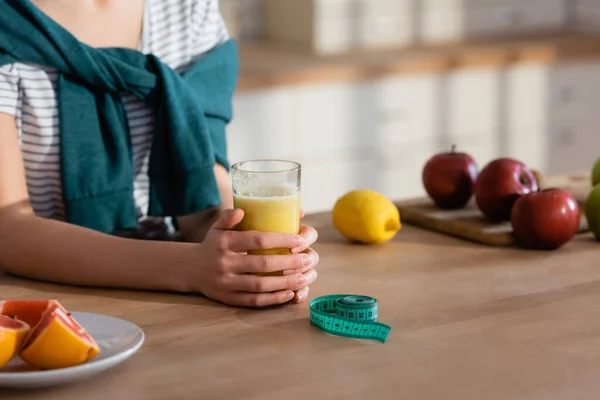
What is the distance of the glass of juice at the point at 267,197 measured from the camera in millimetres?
1310

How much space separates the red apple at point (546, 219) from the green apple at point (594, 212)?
5 centimetres

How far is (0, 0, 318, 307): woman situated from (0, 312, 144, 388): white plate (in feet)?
0.57

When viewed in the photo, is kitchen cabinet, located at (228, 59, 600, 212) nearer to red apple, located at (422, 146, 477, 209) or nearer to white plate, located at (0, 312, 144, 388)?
red apple, located at (422, 146, 477, 209)

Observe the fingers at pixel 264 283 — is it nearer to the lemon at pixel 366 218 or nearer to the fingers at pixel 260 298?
the fingers at pixel 260 298

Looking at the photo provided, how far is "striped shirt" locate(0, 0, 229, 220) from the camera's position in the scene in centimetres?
163

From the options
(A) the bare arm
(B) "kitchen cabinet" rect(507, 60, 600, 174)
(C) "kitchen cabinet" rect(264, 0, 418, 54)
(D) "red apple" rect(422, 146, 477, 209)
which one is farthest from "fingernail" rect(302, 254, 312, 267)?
(B) "kitchen cabinet" rect(507, 60, 600, 174)

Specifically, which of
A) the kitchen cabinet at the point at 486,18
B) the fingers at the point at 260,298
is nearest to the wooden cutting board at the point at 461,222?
the fingers at the point at 260,298

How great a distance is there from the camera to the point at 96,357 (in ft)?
3.63

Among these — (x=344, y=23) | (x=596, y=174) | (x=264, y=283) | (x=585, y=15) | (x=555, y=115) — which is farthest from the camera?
(x=585, y=15)

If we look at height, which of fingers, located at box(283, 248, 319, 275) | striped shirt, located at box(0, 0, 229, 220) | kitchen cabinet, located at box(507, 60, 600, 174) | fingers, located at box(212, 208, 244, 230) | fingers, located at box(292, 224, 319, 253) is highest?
striped shirt, located at box(0, 0, 229, 220)

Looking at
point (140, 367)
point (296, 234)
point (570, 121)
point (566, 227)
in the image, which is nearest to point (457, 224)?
point (566, 227)

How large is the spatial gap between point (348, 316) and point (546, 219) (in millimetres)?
432

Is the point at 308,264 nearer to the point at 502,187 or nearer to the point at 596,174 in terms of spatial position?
the point at 502,187

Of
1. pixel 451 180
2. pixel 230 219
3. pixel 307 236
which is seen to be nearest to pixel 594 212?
pixel 451 180
